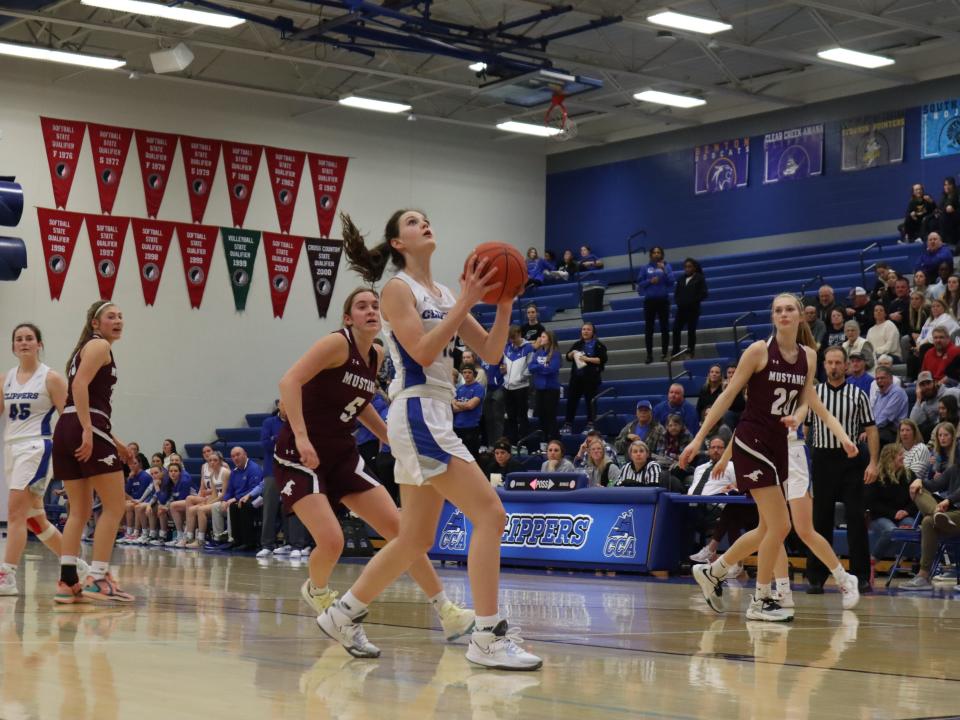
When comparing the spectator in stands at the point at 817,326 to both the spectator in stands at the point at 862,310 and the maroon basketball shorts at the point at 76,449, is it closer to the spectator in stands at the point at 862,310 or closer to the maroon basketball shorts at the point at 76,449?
the spectator in stands at the point at 862,310

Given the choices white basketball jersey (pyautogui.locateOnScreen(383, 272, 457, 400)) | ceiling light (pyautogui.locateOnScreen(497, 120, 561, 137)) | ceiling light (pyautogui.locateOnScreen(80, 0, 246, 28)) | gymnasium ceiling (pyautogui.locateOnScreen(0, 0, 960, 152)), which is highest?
gymnasium ceiling (pyautogui.locateOnScreen(0, 0, 960, 152))

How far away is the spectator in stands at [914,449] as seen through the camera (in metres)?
12.9

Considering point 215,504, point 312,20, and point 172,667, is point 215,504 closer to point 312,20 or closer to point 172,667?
point 312,20

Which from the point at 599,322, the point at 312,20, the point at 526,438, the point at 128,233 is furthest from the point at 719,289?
the point at 128,233

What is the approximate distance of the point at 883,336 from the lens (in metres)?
17.0

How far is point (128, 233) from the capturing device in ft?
80.3

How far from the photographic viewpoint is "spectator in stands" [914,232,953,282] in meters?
17.9

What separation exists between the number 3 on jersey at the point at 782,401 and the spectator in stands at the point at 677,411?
28.8 ft

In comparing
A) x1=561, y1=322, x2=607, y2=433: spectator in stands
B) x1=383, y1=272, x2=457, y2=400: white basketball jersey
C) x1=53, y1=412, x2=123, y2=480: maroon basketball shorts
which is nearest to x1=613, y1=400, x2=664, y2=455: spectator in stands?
x1=561, y1=322, x2=607, y2=433: spectator in stands

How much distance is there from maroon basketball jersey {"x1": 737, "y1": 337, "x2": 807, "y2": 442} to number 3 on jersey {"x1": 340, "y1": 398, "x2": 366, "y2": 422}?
2.75m

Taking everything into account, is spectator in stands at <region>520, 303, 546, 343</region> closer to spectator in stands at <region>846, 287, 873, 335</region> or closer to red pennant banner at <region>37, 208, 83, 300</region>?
spectator in stands at <region>846, 287, 873, 335</region>

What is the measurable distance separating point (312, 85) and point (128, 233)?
179 inches

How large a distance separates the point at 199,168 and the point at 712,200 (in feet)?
33.4

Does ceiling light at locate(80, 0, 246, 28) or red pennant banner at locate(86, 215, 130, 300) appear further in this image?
red pennant banner at locate(86, 215, 130, 300)
